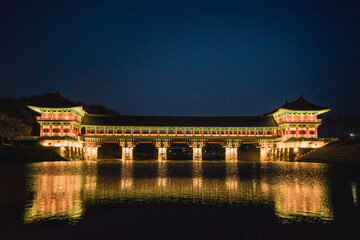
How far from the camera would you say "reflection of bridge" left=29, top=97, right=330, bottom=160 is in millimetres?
58094

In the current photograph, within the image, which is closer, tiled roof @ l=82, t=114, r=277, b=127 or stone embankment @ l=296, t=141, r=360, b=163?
stone embankment @ l=296, t=141, r=360, b=163

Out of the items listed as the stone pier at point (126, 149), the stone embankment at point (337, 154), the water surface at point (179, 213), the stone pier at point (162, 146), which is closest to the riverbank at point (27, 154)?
the stone pier at point (126, 149)

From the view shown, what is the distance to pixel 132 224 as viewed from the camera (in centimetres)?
846

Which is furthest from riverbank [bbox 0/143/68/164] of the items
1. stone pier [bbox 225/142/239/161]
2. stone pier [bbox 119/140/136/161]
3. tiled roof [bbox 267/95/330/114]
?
tiled roof [bbox 267/95/330/114]

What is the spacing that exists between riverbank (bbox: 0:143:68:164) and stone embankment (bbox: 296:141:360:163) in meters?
42.2

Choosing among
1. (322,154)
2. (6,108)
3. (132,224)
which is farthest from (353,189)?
(6,108)

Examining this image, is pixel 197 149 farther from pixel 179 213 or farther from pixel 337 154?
pixel 179 213

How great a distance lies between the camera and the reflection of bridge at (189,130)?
58.1 meters

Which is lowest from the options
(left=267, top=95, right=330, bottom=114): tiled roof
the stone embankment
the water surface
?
the water surface

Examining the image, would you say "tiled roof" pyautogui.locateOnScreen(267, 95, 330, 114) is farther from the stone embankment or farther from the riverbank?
the riverbank

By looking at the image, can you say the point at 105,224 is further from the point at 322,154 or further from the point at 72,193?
the point at 322,154

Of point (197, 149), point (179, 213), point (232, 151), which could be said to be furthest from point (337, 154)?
point (179, 213)

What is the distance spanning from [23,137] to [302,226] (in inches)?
2126

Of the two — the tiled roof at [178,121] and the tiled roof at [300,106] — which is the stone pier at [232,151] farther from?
the tiled roof at [300,106]
